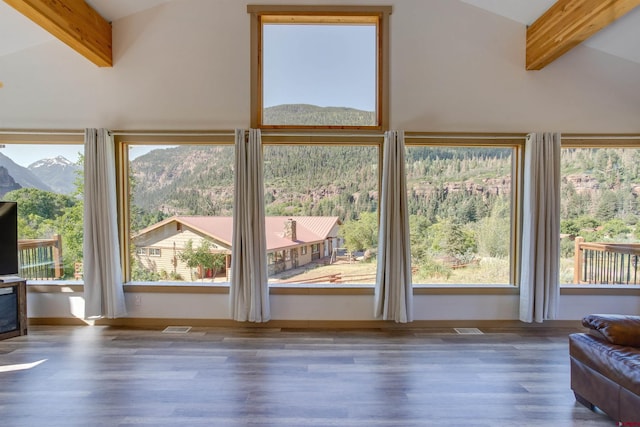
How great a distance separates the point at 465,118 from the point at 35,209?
5.41 metres

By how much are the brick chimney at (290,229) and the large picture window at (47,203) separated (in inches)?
101

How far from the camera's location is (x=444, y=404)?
2.36 m

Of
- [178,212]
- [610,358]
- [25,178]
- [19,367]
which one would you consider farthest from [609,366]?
[25,178]

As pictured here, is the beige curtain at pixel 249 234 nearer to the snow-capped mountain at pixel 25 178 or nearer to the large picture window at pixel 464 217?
the large picture window at pixel 464 217

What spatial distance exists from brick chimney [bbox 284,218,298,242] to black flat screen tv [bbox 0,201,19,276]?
301cm

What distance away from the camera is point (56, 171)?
4.03 meters

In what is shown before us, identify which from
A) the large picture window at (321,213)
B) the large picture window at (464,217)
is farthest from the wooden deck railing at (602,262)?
the large picture window at (321,213)

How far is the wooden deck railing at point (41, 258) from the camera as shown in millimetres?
4012

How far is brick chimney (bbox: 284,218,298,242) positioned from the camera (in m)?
4.04

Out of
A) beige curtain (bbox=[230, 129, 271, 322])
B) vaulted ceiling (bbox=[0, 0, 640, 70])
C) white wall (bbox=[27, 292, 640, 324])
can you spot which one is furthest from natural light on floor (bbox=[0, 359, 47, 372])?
vaulted ceiling (bbox=[0, 0, 640, 70])

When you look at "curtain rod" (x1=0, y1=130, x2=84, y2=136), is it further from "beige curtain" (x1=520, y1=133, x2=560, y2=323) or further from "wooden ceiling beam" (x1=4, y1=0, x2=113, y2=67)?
"beige curtain" (x1=520, y1=133, x2=560, y2=323)

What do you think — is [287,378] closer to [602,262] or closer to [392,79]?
[392,79]

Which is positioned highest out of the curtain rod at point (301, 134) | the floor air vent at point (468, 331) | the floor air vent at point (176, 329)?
the curtain rod at point (301, 134)

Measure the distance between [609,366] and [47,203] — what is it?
18.8 feet
